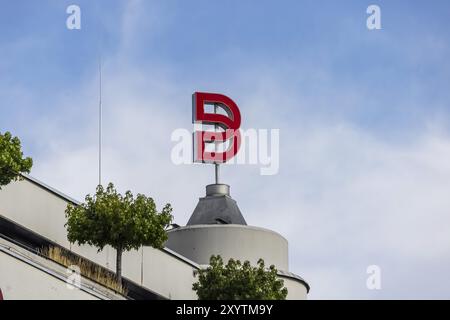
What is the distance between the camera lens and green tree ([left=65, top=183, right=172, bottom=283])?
160 feet

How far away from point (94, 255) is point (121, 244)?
6.56 meters

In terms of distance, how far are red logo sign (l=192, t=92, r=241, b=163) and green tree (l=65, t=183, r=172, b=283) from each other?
57.8 ft

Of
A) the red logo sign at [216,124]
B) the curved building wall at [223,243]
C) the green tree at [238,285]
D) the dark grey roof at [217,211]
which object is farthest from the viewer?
the red logo sign at [216,124]

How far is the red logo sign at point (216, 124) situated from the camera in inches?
2670

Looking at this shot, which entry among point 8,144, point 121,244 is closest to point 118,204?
point 121,244

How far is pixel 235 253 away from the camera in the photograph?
203 feet

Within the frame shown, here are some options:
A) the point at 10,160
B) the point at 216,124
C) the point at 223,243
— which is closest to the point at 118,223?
the point at 10,160

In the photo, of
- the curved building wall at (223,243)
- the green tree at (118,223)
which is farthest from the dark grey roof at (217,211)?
the green tree at (118,223)

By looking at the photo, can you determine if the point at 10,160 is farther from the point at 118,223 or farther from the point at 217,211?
the point at 217,211

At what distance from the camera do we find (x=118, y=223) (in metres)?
48.9

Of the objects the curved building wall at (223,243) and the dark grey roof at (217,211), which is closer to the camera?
the curved building wall at (223,243)

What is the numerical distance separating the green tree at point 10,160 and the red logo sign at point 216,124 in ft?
61.6

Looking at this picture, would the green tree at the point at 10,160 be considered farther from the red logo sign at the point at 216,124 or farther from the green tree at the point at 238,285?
the red logo sign at the point at 216,124
